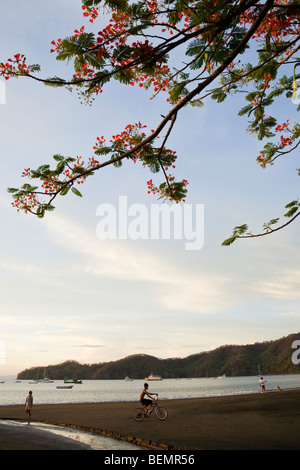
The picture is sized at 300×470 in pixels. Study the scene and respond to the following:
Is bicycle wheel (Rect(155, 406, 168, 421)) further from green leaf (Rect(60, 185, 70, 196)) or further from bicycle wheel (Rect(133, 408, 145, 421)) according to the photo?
green leaf (Rect(60, 185, 70, 196))

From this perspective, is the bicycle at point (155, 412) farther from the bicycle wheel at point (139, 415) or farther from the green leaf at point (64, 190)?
the green leaf at point (64, 190)

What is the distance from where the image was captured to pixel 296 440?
11219 millimetres

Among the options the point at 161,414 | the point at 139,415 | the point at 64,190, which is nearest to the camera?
the point at 64,190

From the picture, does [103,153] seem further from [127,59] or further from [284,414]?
[284,414]

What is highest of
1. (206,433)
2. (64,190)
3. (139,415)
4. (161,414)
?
(64,190)

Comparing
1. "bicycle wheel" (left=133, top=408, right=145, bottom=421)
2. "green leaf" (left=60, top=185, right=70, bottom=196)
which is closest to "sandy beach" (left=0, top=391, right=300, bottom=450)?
"bicycle wheel" (left=133, top=408, right=145, bottom=421)

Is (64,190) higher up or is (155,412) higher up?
(64,190)

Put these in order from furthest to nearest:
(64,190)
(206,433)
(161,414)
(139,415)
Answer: (139,415), (161,414), (206,433), (64,190)

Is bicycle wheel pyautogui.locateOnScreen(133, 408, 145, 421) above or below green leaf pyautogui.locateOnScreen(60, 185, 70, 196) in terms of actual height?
below

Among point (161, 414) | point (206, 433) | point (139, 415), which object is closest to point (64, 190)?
point (206, 433)

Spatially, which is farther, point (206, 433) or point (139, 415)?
point (139, 415)

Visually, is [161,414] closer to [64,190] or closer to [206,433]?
[206,433]
